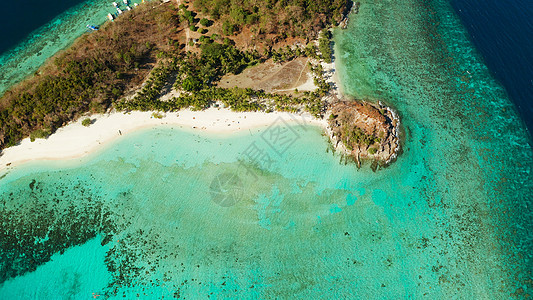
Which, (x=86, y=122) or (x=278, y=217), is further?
(x=86, y=122)

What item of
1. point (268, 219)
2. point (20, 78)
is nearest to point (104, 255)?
point (268, 219)

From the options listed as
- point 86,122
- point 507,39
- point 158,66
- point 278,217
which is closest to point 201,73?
point 158,66

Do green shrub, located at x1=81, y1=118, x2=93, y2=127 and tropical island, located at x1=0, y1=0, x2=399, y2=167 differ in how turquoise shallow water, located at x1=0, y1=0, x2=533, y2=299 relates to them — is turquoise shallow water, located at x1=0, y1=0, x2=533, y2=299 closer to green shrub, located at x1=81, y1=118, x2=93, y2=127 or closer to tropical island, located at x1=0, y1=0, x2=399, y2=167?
tropical island, located at x1=0, y1=0, x2=399, y2=167

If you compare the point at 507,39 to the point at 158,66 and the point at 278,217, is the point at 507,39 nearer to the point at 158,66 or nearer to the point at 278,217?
the point at 278,217

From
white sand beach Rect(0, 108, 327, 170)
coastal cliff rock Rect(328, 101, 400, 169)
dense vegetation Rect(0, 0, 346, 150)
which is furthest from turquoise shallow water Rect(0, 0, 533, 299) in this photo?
dense vegetation Rect(0, 0, 346, 150)

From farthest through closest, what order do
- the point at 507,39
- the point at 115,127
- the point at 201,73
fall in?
the point at 507,39 → the point at 201,73 → the point at 115,127

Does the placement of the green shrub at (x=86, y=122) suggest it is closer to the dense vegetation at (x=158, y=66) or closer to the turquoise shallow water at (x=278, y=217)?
the dense vegetation at (x=158, y=66)

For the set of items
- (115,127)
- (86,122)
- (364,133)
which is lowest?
(364,133)

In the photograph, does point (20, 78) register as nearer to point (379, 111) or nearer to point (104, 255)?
point (104, 255)
